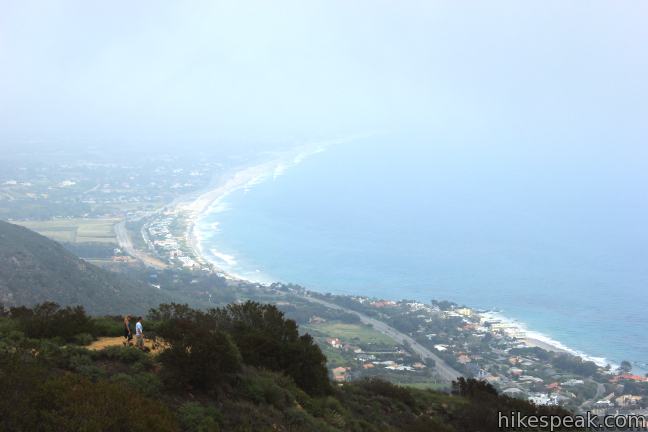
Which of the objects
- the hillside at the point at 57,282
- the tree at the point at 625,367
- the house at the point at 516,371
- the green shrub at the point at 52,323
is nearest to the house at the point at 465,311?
the tree at the point at 625,367

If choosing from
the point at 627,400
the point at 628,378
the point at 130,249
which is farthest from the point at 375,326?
the point at 130,249

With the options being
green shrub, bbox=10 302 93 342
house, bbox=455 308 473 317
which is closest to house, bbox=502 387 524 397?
house, bbox=455 308 473 317

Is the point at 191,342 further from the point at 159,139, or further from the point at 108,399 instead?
the point at 159,139

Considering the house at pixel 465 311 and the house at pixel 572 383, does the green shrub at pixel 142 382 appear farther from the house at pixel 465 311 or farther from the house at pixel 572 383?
the house at pixel 465 311

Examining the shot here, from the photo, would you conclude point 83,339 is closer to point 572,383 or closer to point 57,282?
point 57,282

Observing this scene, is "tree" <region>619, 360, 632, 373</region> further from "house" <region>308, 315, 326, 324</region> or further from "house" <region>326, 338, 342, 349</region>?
"house" <region>308, 315, 326, 324</region>

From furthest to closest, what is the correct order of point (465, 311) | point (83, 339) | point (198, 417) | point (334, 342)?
point (465, 311) < point (334, 342) < point (83, 339) < point (198, 417)
